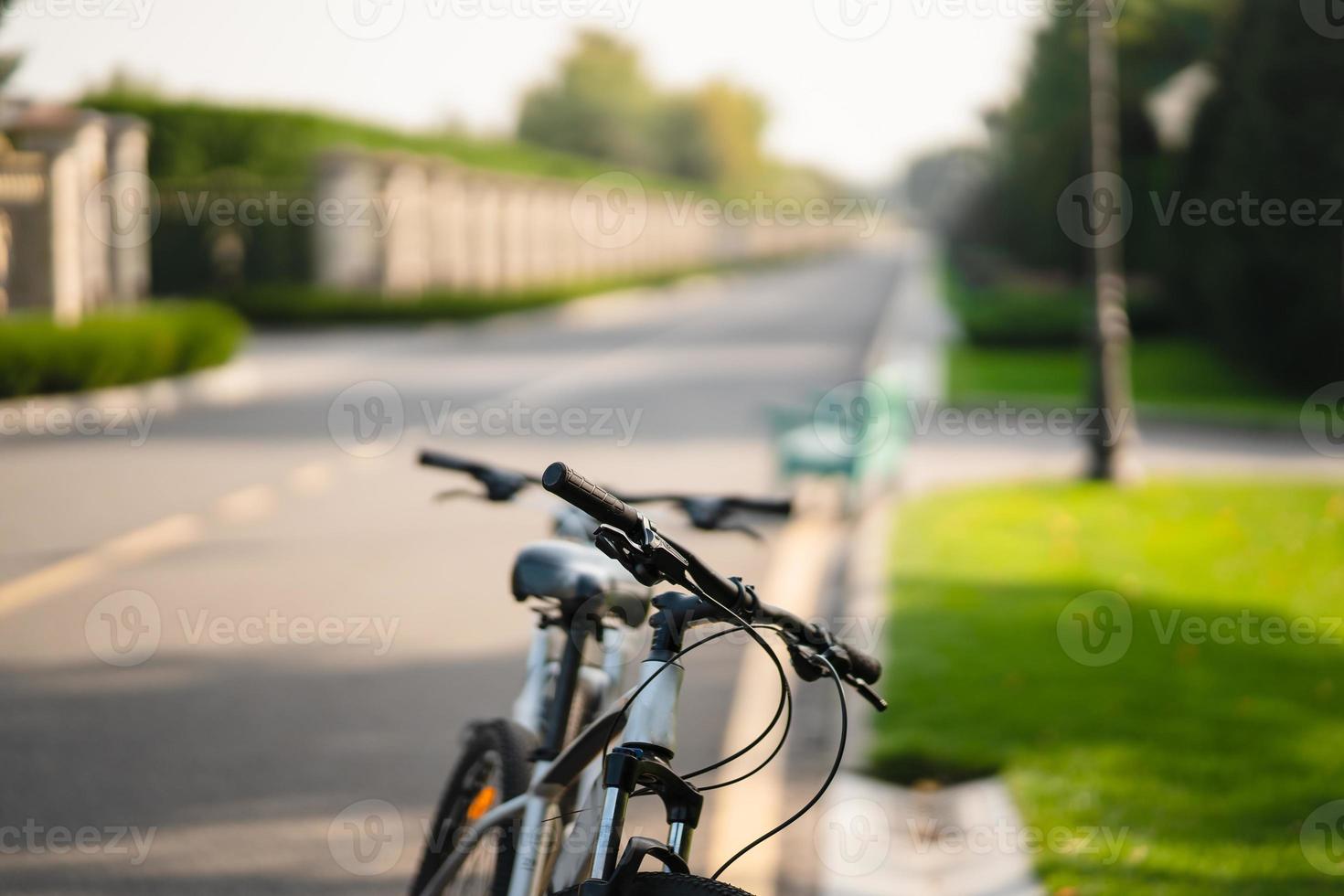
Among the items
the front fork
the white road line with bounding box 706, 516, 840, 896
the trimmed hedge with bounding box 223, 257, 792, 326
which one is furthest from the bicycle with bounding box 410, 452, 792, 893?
the trimmed hedge with bounding box 223, 257, 792, 326

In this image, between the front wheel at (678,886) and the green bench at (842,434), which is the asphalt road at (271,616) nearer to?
the green bench at (842,434)

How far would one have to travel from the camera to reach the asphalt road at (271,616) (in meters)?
5.15

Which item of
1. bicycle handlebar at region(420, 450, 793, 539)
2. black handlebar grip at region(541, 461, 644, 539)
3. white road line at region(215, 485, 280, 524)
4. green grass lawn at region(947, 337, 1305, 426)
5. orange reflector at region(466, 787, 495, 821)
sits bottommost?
white road line at region(215, 485, 280, 524)

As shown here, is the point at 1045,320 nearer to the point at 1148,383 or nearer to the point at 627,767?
the point at 1148,383

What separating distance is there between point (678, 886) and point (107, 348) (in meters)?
17.8

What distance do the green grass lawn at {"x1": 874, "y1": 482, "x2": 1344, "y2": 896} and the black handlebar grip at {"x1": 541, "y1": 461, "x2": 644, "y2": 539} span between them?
2.86m

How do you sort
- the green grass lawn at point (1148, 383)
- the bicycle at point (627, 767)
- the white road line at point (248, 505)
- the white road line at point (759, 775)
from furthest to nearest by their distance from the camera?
1. the green grass lawn at point (1148, 383)
2. the white road line at point (248, 505)
3. the white road line at point (759, 775)
4. the bicycle at point (627, 767)

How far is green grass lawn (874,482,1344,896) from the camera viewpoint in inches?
192

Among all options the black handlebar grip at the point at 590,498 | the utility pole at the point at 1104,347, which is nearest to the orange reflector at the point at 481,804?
the black handlebar grip at the point at 590,498

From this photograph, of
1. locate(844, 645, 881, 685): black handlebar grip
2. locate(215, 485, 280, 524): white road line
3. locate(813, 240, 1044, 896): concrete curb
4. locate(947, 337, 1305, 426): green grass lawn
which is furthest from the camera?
locate(947, 337, 1305, 426): green grass lawn

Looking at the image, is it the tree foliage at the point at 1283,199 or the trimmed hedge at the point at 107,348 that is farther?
the tree foliage at the point at 1283,199

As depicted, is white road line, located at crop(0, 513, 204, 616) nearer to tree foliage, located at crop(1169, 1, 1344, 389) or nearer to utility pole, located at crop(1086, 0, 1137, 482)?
utility pole, located at crop(1086, 0, 1137, 482)

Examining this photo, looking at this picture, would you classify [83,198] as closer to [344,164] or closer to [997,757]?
[344,164]

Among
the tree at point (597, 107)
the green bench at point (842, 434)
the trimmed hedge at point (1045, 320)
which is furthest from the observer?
the tree at point (597, 107)
